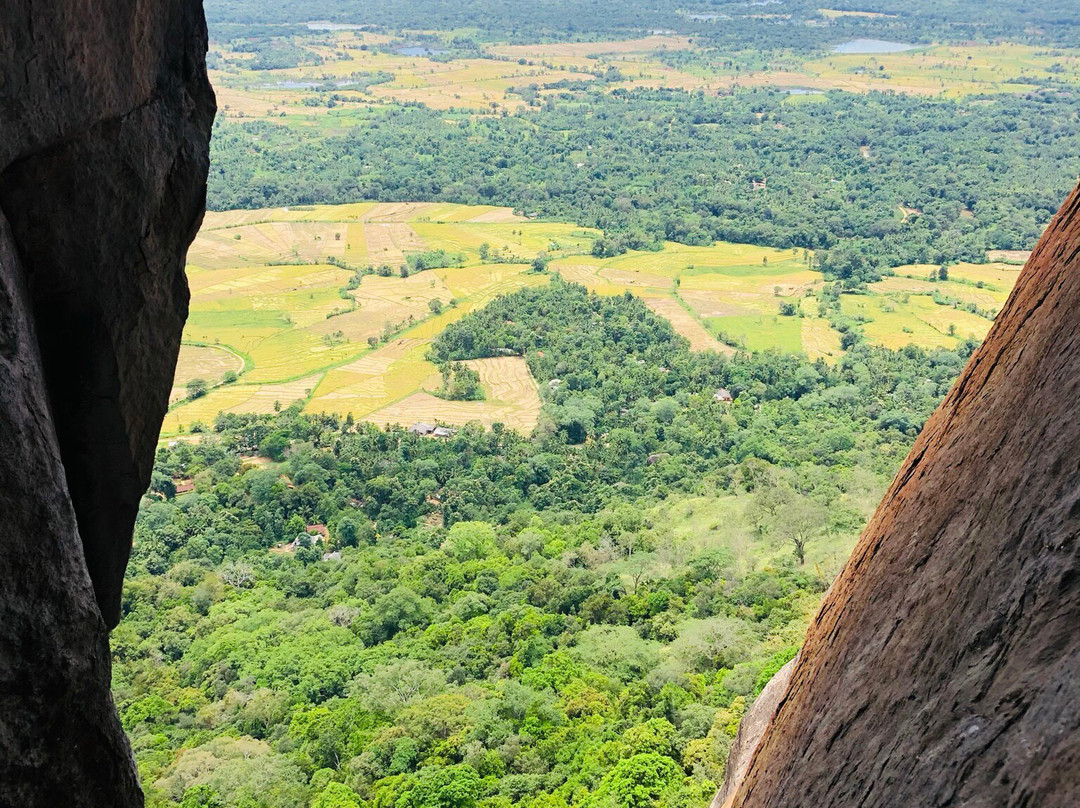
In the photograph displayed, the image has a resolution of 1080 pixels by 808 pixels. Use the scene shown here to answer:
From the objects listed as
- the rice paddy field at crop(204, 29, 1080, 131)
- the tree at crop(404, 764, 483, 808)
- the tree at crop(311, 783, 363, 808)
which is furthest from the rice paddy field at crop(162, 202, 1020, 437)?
the rice paddy field at crop(204, 29, 1080, 131)

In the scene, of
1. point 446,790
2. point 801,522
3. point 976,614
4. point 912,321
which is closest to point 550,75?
point 912,321

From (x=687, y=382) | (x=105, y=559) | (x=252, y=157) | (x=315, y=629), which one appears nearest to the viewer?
(x=105, y=559)

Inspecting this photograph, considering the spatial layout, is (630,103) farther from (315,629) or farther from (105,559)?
(105,559)

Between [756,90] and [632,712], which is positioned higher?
[756,90]

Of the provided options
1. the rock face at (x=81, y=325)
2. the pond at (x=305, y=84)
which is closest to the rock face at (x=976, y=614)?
the rock face at (x=81, y=325)

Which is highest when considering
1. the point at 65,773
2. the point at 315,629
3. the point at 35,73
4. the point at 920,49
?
the point at 920,49

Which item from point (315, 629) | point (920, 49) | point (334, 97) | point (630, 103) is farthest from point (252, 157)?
point (920, 49)
